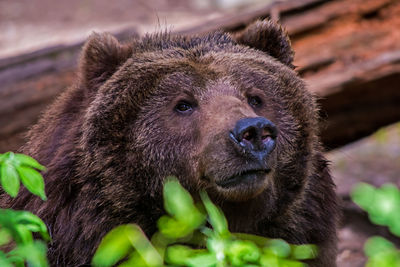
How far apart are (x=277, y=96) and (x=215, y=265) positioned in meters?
3.02

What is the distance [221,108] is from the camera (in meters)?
4.52

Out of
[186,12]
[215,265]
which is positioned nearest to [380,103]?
[215,265]

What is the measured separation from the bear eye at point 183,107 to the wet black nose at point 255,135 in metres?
0.68

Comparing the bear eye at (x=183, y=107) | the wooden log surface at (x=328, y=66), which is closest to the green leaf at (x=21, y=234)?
the bear eye at (x=183, y=107)

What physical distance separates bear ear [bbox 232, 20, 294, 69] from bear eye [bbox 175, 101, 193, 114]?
102 centimetres

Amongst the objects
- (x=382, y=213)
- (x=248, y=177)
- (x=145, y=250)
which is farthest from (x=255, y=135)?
(x=382, y=213)

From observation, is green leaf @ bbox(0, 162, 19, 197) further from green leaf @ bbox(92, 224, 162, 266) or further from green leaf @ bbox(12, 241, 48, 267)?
green leaf @ bbox(92, 224, 162, 266)

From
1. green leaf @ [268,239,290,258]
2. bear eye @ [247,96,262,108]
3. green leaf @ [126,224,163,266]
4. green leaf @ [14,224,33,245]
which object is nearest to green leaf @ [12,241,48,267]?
green leaf @ [14,224,33,245]

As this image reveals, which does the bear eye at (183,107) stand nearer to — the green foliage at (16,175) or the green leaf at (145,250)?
the green foliage at (16,175)

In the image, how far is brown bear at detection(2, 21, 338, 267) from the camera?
457 cm

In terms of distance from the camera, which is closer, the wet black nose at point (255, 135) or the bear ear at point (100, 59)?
the wet black nose at point (255, 135)

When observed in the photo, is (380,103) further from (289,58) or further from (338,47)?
(289,58)

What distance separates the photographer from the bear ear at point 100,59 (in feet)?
16.7

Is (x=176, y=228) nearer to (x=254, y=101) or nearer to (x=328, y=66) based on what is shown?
(x=254, y=101)
